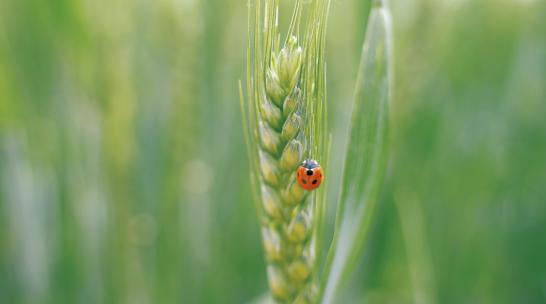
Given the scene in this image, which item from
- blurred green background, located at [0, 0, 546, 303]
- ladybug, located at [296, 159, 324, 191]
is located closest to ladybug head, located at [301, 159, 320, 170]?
ladybug, located at [296, 159, 324, 191]

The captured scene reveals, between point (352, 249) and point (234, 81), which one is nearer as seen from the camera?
point (352, 249)

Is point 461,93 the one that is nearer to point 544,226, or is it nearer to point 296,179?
point 544,226

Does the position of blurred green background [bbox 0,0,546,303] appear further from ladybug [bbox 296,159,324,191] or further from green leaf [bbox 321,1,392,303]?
ladybug [bbox 296,159,324,191]

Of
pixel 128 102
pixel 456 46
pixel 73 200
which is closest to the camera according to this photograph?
pixel 128 102

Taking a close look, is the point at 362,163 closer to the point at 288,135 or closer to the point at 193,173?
the point at 288,135

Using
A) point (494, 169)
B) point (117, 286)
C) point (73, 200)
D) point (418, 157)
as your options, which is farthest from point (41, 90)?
point (494, 169)

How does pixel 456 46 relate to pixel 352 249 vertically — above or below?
above

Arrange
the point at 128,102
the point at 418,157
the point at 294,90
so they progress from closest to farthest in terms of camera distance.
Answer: the point at 294,90 → the point at 128,102 → the point at 418,157

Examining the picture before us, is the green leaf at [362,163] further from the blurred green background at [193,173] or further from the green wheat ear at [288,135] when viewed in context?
the blurred green background at [193,173]
